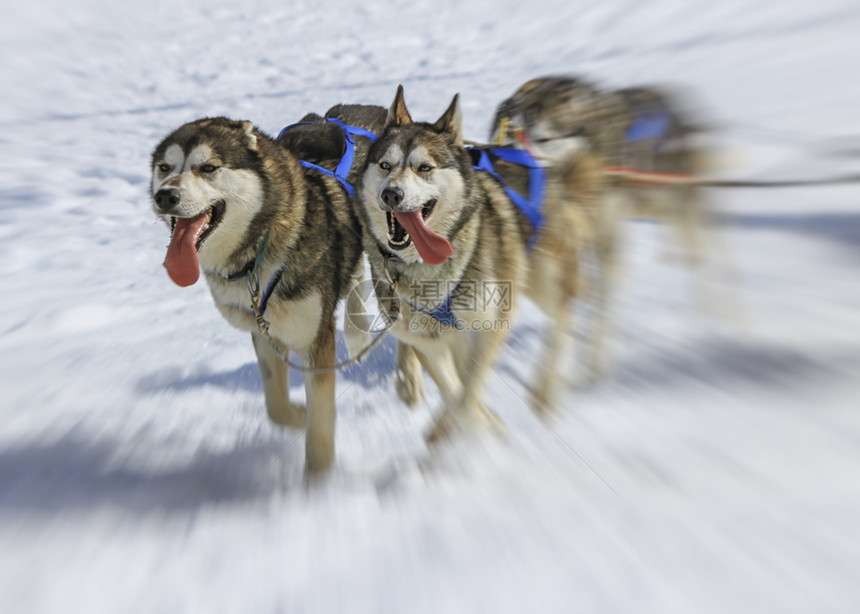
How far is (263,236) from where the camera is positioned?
186 centimetres

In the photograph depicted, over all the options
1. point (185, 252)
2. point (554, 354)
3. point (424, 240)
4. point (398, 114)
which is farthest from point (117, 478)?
point (554, 354)

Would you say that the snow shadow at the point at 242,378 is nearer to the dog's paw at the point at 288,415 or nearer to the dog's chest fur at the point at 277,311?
the dog's paw at the point at 288,415

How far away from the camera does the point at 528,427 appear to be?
87.3 inches

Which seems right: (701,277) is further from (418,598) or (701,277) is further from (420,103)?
(420,103)

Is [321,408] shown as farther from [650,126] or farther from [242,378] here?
[650,126]

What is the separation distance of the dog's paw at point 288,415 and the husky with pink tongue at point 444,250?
1.51ft

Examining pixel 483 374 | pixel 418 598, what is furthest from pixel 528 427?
pixel 418 598

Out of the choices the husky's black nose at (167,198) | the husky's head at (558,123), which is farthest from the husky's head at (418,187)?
the husky's black nose at (167,198)

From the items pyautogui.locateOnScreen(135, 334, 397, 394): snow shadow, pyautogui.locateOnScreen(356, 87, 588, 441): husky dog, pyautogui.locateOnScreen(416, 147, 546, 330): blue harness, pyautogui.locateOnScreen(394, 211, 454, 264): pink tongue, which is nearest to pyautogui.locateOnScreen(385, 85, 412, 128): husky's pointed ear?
pyautogui.locateOnScreen(356, 87, 588, 441): husky dog

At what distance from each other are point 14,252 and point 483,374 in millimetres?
3340

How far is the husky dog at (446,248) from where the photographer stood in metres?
1.89

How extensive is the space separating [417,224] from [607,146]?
93cm

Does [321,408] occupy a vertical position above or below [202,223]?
below

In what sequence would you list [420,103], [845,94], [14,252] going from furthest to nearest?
[420,103], [14,252], [845,94]
